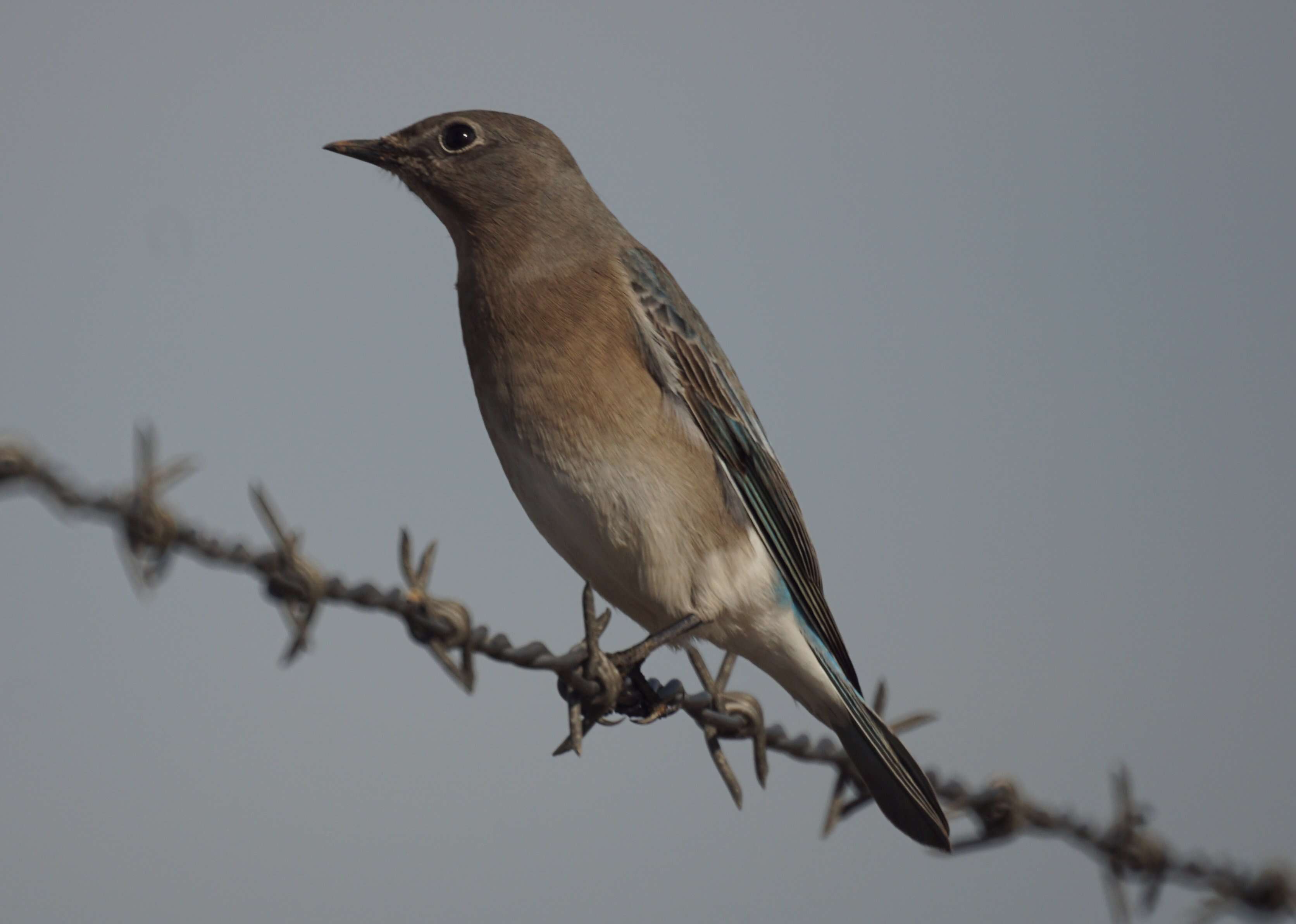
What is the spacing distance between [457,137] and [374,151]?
0.37 metres

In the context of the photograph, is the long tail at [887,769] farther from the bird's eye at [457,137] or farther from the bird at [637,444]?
the bird's eye at [457,137]

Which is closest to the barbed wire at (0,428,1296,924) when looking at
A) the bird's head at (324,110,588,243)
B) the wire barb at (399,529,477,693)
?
the wire barb at (399,529,477,693)

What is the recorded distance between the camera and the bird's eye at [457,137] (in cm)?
665

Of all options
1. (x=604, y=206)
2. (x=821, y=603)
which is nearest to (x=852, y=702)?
(x=821, y=603)

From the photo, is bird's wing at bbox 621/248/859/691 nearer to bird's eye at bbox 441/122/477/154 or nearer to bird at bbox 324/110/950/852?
bird at bbox 324/110/950/852

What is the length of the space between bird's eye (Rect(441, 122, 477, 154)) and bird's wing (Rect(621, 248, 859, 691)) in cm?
96

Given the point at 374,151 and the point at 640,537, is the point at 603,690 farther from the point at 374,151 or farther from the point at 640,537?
the point at 374,151

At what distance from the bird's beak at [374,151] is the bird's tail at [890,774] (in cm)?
295

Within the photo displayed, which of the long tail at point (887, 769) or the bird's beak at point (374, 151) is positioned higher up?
the bird's beak at point (374, 151)

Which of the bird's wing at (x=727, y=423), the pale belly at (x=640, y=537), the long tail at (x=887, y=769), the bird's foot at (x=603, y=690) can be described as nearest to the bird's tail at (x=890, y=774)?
the long tail at (x=887, y=769)

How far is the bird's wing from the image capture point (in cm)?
593

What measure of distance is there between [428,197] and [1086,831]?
3.80 m

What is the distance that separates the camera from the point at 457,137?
6.68 metres

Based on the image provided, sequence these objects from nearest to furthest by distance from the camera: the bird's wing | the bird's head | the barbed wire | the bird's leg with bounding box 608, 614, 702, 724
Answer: the barbed wire < the bird's leg with bounding box 608, 614, 702, 724 < the bird's wing < the bird's head
